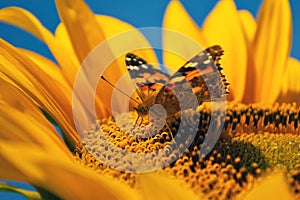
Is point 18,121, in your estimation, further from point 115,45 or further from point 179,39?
point 179,39

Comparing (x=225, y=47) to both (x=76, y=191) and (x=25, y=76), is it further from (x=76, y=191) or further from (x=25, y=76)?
(x=76, y=191)

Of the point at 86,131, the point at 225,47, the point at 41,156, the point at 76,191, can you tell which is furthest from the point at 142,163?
the point at 225,47

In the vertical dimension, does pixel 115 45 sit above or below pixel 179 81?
above

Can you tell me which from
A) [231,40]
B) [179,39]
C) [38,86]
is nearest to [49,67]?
[38,86]

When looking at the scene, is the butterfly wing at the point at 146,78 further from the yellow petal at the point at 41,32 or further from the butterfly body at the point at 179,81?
the yellow petal at the point at 41,32

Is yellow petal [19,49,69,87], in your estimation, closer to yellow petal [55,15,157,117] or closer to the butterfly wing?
yellow petal [55,15,157,117]

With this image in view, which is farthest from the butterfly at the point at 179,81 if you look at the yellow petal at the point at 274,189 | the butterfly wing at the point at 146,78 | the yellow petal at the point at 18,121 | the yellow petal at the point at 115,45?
the yellow petal at the point at 274,189
